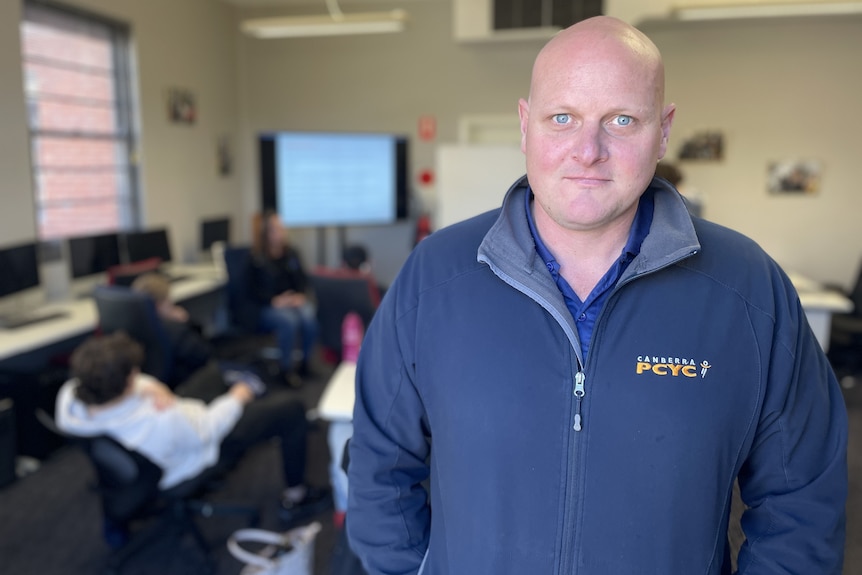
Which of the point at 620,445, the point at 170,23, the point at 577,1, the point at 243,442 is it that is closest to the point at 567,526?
the point at 620,445

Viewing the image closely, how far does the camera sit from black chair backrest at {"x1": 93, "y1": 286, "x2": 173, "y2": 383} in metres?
3.08

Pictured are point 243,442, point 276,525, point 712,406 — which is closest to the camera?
point 712,406

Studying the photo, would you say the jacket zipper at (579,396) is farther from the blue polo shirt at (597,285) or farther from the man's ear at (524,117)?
the man's ear at (524,117)

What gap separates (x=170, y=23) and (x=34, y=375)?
10.3 ft

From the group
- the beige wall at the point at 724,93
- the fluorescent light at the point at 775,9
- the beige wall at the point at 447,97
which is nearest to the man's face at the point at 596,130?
the fluorescent light at the point at 775,9

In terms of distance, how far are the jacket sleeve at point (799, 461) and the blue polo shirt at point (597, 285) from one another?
0.23 meters

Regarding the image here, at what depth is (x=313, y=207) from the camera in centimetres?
581

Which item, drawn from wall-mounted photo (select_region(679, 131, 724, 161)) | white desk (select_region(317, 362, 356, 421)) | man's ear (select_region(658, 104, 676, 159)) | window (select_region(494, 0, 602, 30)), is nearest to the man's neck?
man's ear (select_region(658, 104, 676, 159))

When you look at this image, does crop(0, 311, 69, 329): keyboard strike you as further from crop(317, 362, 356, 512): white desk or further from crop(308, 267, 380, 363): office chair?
crop(317, 362, 356, 512): white desk

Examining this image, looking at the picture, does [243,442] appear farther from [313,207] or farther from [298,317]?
[313,207]

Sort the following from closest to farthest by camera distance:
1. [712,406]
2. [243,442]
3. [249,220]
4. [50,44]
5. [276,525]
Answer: [712,406]
[243,442]
[276,525]
[50,44]
[249,220]

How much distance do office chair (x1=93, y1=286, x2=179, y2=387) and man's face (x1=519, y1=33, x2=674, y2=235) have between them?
8.59 ft

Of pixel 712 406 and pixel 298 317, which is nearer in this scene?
pixel 712 406

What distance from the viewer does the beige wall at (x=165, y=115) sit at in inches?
147
